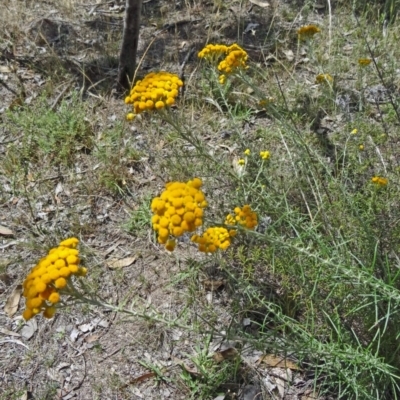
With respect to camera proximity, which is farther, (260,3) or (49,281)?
(260,3)

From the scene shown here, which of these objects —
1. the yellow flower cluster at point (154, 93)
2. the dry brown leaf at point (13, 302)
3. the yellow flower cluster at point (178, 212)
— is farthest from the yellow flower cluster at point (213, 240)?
the dry brown leaf at point (13, 302)

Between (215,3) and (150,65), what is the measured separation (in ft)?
2.93

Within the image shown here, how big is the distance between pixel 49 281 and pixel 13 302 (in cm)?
135

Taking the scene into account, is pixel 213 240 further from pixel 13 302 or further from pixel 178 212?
pixel 13 302

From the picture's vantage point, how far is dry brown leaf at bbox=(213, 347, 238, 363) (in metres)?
2.39

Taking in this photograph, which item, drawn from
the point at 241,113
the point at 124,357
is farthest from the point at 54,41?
the point at 124,357

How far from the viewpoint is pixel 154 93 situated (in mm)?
2037

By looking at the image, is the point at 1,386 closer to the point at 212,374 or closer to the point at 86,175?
the point at 212,374

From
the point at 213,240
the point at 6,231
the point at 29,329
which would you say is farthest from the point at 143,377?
the point at 6,231

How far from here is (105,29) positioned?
15.1 ft

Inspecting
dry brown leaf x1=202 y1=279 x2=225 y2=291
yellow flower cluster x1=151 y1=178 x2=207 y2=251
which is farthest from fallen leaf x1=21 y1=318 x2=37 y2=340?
yellow flower cluster x1=151 y1=178 x2=207 y2=251

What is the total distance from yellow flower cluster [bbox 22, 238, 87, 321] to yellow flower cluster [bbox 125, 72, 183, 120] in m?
0.70

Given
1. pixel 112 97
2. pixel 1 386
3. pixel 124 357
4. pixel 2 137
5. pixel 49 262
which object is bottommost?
pixel 1 386

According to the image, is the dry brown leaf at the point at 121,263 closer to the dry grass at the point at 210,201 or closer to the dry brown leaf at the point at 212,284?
the dry grass at the point at 210,201
